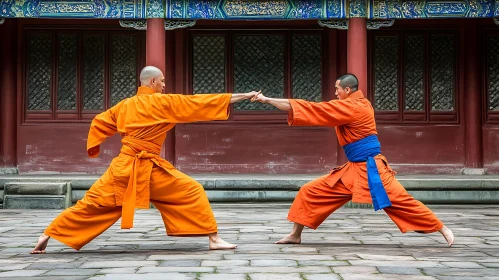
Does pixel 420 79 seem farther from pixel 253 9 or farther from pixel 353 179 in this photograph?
pixel 353 179

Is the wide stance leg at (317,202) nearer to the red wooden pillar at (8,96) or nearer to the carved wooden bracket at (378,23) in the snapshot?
the carved wooden bracket at (378,23)

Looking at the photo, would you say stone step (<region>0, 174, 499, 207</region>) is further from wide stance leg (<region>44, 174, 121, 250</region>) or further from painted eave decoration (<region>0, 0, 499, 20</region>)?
wide stance leg (<region>44, 174, 121, 250</region>)

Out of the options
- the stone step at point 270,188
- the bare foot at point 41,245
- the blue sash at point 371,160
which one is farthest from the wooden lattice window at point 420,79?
the bare foot at point 41,245

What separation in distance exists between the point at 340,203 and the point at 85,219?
1.94 m

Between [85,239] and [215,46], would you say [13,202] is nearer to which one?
[215,46]

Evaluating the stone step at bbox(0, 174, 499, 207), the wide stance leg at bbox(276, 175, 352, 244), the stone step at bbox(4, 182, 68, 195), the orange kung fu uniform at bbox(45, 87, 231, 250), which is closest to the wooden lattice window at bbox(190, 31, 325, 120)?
the stone step at bbox(0, 174, 499, 207)

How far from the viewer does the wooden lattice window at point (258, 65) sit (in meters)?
12.7

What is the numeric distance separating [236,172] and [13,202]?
133 inches

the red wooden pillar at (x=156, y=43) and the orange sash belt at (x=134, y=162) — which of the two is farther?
the red wooden pillar at (x=156, y=43)

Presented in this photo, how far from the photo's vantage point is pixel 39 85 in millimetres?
12820

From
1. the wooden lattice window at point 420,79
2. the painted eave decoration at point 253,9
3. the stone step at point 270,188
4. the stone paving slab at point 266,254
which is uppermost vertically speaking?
the painted eave decoration at point 253,9

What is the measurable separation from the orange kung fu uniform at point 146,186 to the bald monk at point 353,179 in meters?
0.61

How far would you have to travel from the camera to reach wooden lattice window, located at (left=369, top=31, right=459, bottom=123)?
41.8 feet

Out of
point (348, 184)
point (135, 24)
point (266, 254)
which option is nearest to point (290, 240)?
point (348, 184)
